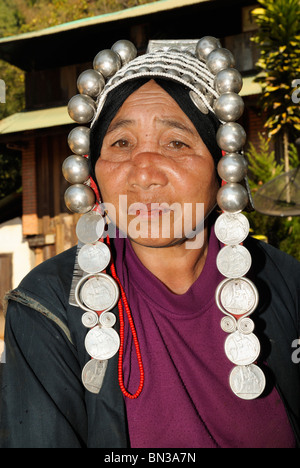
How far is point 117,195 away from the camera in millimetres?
1899

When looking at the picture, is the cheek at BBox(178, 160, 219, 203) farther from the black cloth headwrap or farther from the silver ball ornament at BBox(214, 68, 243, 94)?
the silver ball ornament at BBox(214, 68, 243, 94)

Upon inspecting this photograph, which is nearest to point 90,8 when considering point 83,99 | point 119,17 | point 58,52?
point 58,52

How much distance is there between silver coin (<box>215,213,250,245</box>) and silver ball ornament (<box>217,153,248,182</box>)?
133 mm

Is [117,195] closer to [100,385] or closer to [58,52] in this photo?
[100,385]

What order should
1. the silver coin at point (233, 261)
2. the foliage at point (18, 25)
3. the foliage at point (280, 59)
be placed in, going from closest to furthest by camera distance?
the silver coin at point (233, 261) → the foliage at point (280, 59) → the foliage at point (18, 25)

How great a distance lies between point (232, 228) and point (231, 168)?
21 cm

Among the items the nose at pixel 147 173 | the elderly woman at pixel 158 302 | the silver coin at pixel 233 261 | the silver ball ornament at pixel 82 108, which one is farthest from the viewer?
the silver ball ornament at pixel 82 108

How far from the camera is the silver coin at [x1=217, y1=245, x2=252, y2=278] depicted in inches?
75.1

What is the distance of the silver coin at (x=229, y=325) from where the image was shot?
186 centimetres

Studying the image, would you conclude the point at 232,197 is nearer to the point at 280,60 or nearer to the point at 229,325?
the point at 229,325

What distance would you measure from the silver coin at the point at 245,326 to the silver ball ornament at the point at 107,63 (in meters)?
1.04

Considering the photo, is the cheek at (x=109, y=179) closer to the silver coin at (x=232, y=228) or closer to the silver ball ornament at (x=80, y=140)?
the silver ball ornament at (x=80, y=140)

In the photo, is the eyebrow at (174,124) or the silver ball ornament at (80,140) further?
the silver ball ornament at (80,140)

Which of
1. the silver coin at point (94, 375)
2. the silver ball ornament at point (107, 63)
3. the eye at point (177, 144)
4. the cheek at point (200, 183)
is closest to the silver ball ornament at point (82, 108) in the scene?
the silver ball ornament at point (107, 63)
